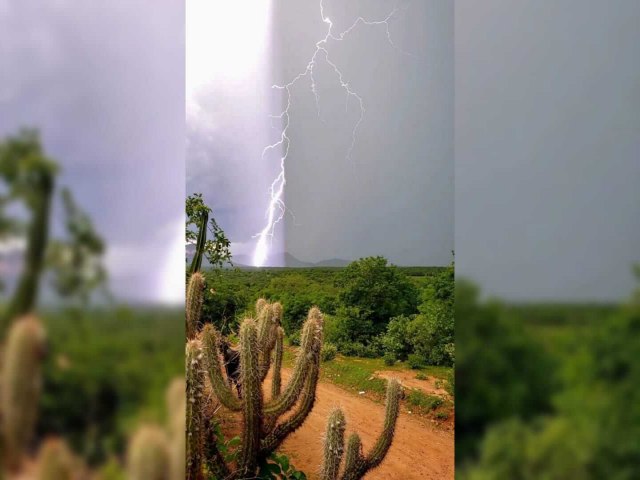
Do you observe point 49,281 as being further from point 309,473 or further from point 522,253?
point 309,473

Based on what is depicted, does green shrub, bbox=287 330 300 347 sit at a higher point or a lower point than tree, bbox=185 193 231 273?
lower

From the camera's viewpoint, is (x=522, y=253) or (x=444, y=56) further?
(x=444, y=56)

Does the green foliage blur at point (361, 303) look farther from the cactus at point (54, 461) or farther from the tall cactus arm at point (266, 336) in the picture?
the cactus at point (54, 461)

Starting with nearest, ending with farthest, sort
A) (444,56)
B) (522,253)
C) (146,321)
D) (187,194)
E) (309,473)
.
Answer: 1. (146,321)
2. (522,253)
3. (444,56)
4. (309,473)
5. (187,194)

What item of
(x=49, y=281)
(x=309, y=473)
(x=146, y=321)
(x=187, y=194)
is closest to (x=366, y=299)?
(x=309, y=473)

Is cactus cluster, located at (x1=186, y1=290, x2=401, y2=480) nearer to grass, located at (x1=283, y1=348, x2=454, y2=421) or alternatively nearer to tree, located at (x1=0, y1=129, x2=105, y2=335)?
grass, located at (x1=283, y1=348, x2=454, y2=421)

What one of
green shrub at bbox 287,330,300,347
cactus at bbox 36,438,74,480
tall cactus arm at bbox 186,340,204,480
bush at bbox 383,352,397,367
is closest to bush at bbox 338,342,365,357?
bush at bbox 383,352,397,367
